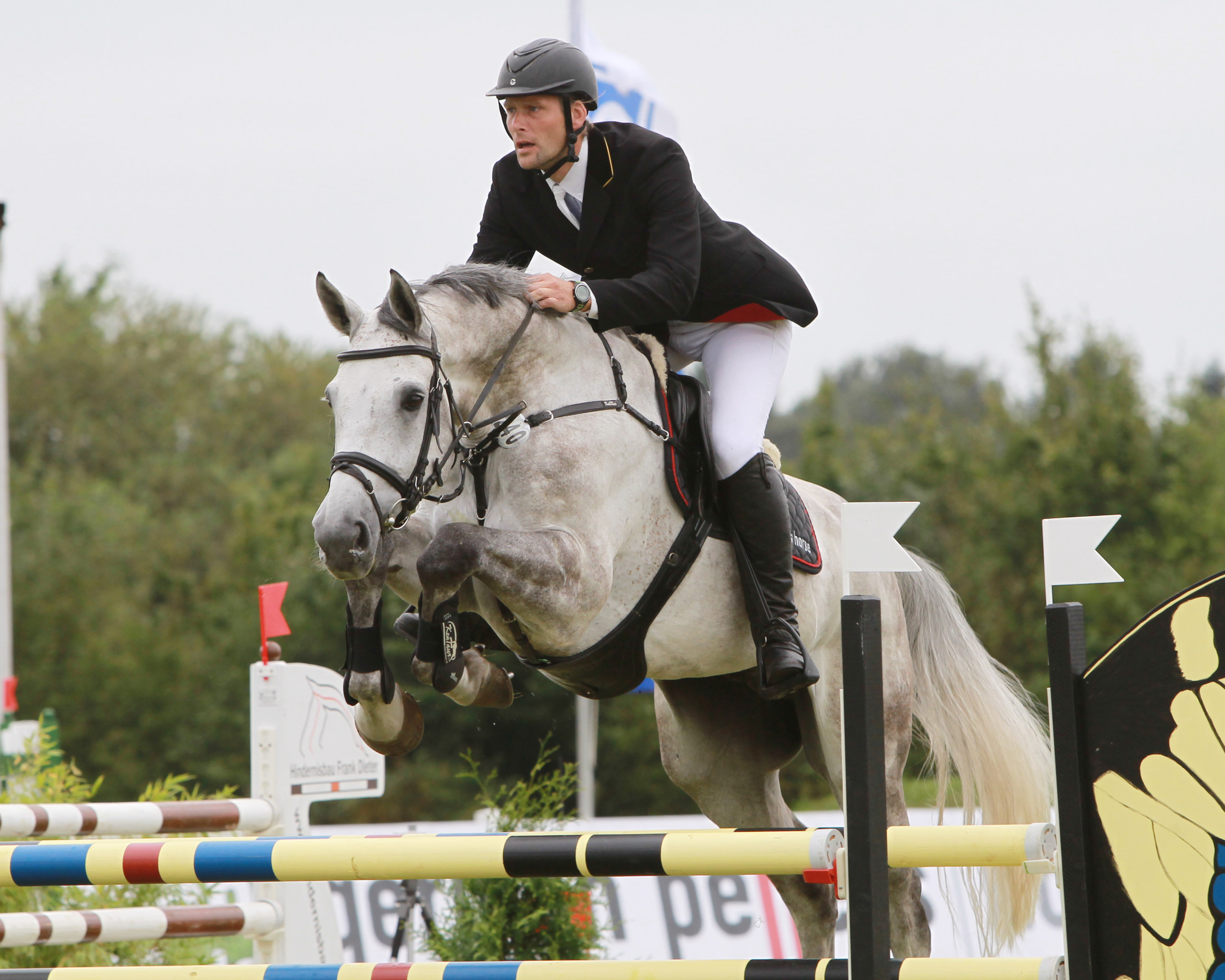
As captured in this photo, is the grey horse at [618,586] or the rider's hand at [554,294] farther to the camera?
the rider's hand at [554,294]

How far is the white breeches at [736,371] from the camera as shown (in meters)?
3.05

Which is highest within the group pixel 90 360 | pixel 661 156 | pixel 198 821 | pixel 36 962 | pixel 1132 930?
pixel 90 360

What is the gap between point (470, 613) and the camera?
302 cm

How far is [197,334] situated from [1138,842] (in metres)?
26.7

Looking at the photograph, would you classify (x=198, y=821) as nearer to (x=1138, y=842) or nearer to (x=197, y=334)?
(x=1138, y=842)

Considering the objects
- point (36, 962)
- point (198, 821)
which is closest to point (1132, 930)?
point (198, 821)

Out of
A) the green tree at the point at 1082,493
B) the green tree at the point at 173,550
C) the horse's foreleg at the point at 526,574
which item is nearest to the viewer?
the horse's foreleg at the point at 526,574

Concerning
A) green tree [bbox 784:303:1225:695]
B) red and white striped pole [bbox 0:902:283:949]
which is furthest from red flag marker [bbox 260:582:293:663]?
green tree [bbox 784:303:1225:695]

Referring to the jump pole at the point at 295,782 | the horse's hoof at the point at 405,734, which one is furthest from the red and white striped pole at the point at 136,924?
the horse's hoof at the point at 405,734

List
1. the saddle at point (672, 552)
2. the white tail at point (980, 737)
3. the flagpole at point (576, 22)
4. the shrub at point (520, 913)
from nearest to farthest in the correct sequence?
the saddle at point (672, 552), the white tail at point (980, 737), the shrub at point (520, 913), the flagpole at point (576, 22)

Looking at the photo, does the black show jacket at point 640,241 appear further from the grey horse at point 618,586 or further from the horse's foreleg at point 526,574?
the horse's foreleg at point 526,574

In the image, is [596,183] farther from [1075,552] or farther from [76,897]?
[76,897]

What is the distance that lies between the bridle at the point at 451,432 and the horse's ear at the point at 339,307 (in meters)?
0.09

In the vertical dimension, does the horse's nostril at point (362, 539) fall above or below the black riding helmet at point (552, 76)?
below
